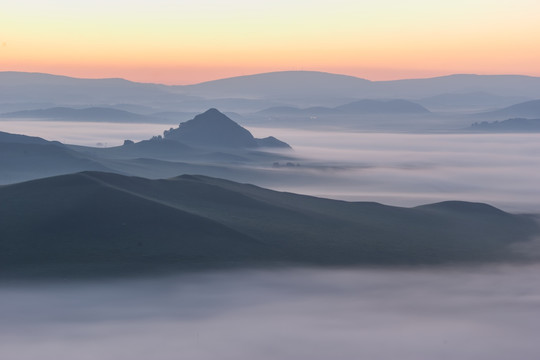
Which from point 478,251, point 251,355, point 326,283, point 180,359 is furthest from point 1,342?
point 478,251

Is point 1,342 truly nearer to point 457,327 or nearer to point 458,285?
point 457,327

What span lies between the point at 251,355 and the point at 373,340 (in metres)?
14.6

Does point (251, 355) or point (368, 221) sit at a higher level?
point (368, 221)

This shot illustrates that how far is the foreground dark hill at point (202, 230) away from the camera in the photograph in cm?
11038

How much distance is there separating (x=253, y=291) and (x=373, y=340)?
19.2 metres

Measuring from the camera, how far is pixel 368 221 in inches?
5792

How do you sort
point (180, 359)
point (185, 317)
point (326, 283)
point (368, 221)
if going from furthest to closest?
point (368, 221) → point (326, 283) → point (185, 317) → point (180, 359)

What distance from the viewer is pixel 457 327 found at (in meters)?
90.5

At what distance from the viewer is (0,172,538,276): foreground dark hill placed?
110 m

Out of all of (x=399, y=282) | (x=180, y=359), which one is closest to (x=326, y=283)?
(x=399, y=282)

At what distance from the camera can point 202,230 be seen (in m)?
122

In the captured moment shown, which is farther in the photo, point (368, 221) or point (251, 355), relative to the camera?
point (368, 221)

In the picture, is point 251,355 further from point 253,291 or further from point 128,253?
point 128,253

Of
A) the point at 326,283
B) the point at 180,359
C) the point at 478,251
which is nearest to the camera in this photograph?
the point at 180,359
